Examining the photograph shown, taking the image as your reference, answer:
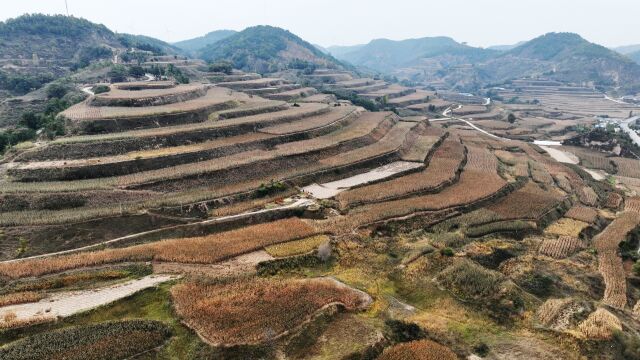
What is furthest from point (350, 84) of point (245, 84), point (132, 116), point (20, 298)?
point (20, 298)

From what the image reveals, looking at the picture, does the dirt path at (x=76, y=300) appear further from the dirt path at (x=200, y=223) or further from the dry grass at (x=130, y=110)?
the dry grass at (x=130, y=110)

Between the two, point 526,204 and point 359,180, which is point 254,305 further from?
point 526,204

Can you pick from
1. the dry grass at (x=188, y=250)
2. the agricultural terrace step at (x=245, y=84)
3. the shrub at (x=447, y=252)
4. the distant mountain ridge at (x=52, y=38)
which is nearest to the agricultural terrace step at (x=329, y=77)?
the agricultural terrace step at (x=245, y=84)

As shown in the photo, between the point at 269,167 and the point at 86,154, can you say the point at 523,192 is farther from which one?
the point at 86,154

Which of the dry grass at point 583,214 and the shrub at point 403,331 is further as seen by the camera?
the dry grass at point 583,214

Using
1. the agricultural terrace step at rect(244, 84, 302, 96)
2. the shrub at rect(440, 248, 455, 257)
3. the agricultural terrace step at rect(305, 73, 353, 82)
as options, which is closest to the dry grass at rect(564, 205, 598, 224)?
the shrub at rect(440, 248, 455, 257)
